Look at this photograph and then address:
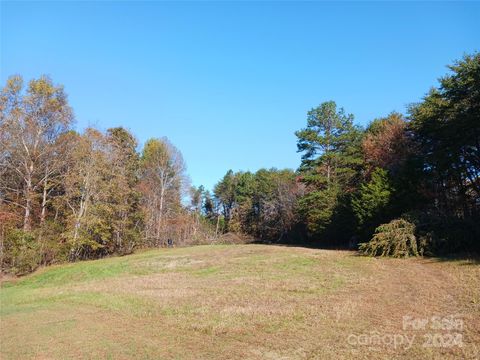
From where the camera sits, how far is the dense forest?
22688 millimetres

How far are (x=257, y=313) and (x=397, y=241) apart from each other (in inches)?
499

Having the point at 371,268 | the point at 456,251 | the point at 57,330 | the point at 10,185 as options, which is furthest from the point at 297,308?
the point at 10,185

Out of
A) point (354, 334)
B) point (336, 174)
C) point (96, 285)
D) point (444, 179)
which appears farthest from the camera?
point (336, 174)

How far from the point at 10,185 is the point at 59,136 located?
20.9ft

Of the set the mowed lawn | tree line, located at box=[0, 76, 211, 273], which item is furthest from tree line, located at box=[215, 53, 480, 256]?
tree line, located at box=[0, 76, 211, 273]

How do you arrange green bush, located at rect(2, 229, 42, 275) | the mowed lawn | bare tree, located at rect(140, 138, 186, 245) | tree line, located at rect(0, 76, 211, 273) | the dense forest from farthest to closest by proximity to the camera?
bare tree, located at rect(140, 138, 186, 245) → tree line, located at rect(0, 76, 211, 273) → green bush, located at rect(2, 229, 42, 275) → the dense forest → the mowed lawn

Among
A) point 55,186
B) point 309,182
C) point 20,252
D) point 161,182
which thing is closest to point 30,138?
point 55,186

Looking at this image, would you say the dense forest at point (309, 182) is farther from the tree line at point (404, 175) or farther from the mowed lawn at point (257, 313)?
the mowed lawn at point (257, 313)

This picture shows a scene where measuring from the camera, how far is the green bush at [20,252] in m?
27.5

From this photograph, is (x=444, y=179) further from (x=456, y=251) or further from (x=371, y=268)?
(x=371, y=268)

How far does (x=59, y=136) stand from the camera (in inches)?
1324

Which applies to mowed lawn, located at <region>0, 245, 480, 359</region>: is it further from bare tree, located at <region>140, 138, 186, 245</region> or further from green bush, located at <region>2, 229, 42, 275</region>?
bare tree, located at <region>140, 138, 186, 245</region>

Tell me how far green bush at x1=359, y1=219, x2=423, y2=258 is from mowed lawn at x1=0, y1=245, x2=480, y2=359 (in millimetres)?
1239

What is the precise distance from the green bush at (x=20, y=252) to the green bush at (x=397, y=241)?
24483mm
